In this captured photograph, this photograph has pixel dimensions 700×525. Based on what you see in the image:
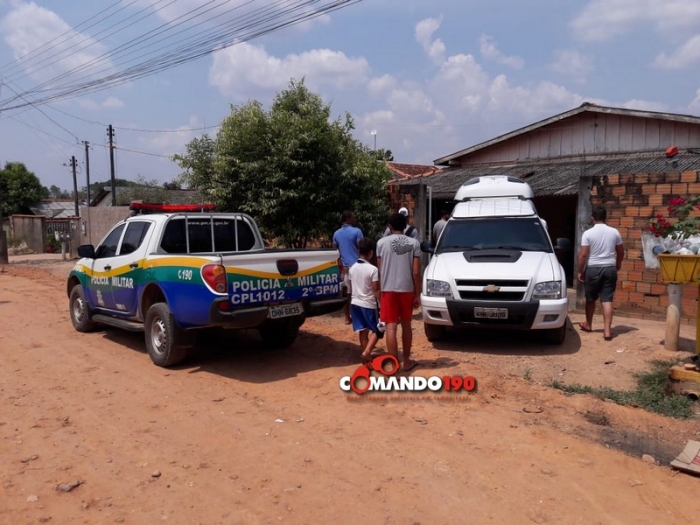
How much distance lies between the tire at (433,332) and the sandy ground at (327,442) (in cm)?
28

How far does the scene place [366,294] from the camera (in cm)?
629

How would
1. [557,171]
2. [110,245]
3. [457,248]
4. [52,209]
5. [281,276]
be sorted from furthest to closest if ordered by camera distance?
[52,209] < [557,171] < [457,248] < [110,245] < [281,276]

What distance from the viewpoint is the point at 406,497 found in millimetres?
3678

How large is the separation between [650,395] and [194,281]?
4787 millimetres

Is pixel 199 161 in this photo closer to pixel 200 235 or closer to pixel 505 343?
pixel 200 235

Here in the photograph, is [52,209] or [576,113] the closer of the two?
[576,113]

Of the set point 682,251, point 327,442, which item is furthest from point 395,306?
point 682,251

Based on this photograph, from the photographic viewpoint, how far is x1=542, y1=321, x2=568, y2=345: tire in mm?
7340

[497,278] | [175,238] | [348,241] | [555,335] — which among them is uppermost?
[175,238]

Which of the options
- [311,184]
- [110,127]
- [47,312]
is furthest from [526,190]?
[110,127]

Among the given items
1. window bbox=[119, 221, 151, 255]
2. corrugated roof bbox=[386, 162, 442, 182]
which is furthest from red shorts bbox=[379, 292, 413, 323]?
corrugated roof bbox=[386, 162, 442, 182]

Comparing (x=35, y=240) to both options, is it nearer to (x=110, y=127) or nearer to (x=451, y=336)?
(x=110, y=127)

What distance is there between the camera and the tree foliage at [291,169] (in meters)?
9.78

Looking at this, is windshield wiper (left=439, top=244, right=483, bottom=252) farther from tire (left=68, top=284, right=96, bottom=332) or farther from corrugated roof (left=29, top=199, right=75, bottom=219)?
corrugated roof (left=29, top=199, right=75, bottom=219)
